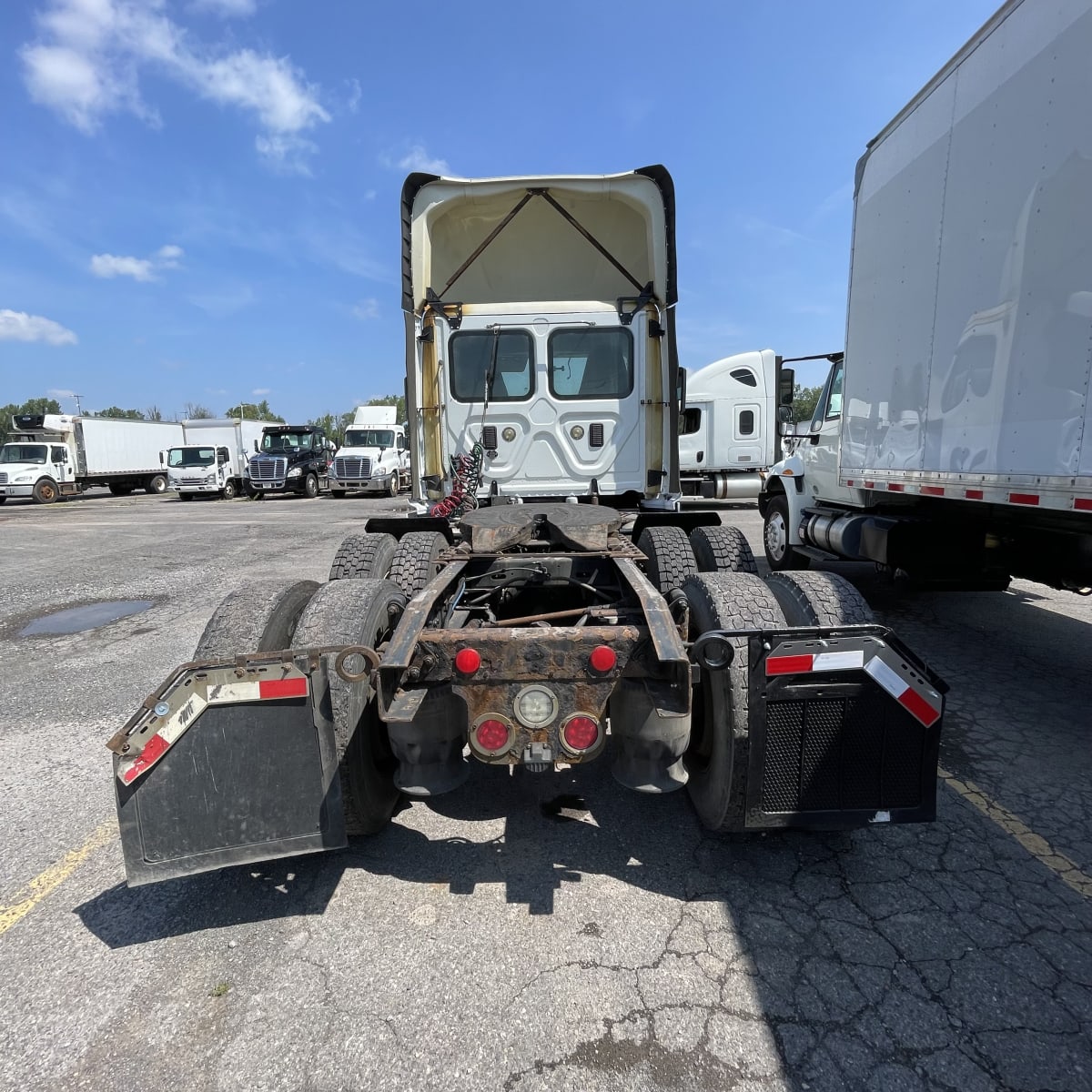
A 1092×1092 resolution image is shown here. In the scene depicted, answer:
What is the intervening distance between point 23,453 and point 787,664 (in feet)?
101

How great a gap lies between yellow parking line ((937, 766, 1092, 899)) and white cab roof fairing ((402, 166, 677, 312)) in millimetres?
4324

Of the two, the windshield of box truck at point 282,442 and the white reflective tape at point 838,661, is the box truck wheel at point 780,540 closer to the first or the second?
the white reflective tape at point 838,661

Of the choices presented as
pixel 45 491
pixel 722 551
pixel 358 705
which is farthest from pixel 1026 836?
pixel 45 491

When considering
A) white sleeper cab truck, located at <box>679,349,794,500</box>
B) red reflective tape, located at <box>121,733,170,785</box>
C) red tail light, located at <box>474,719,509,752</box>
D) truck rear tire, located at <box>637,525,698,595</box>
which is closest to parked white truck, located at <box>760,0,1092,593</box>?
truck rear tire, located at <box>637,525,698,595</box>

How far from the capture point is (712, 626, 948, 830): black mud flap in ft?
7.38

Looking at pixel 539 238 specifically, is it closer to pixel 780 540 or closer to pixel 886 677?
pixel 780 540

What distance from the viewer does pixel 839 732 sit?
91.2 inches

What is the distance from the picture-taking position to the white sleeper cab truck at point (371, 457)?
78.6ft

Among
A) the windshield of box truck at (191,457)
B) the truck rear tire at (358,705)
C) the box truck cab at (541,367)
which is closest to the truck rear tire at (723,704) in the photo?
the truck rear tire at (358,705)

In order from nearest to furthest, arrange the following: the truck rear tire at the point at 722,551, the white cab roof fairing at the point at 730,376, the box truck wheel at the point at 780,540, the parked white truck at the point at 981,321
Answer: the parked white truck at the point at 981,321, the truck rear tire at the point at 722,551, the box truck wheel at the point at 780,540, the white cab roof fairing at the point at 730,376

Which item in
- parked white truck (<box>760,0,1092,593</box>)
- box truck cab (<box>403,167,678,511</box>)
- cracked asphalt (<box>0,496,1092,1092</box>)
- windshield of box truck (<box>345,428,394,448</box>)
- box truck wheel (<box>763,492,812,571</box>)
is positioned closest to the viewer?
cracked asphalt (<box>0,496,1092,1092</box>)

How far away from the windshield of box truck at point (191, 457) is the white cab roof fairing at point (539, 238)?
75.4ft

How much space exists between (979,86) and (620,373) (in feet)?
10.0

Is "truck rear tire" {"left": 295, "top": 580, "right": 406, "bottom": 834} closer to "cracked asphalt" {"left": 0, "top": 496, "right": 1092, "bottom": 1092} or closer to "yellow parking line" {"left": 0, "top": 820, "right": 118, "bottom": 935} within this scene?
"cracked asphalt" {"left": 0, "top": 496, "right": 1092, "bottom": 1092}
